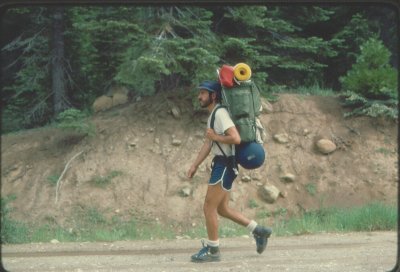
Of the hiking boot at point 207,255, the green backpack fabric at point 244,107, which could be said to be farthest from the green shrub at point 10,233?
the green backpack fabric at point 244,107

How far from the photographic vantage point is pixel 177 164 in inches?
428

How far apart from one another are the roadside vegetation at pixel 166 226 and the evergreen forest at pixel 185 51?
2.50 metres

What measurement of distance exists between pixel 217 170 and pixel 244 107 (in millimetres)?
703

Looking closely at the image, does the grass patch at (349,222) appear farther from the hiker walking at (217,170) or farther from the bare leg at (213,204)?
the bare leg at (213,204)

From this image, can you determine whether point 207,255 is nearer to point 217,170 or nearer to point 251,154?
point 217,170

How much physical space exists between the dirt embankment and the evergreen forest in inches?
22.5

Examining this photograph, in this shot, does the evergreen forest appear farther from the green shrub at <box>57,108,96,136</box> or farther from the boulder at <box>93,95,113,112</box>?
the green shrub at <box>57,108,96,136</box>

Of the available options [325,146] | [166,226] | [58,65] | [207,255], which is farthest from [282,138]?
[207,255]

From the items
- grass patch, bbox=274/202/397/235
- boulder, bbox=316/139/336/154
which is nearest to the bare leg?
grass patch, bbox=274/202/397/235

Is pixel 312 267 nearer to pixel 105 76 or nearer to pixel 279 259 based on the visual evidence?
pixel 279 259

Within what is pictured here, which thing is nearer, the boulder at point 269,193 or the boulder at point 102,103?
the boulder at point 269,193

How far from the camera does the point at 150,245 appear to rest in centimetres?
749

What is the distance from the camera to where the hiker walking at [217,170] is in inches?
224

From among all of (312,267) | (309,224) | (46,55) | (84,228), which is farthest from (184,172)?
(312,267)
